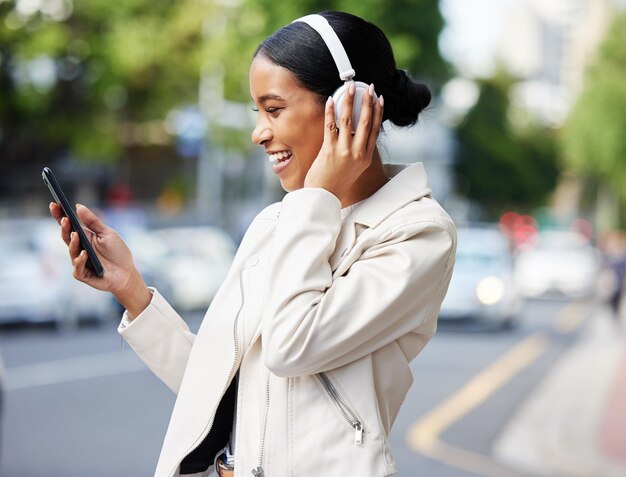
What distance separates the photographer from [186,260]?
23000 millimetres

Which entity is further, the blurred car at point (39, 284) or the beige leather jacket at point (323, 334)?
the blurred car at point (39, 284)

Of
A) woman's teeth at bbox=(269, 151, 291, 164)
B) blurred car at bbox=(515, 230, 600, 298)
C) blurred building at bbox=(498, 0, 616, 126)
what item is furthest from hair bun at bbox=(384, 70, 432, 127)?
blurred building at bbox=(498, 0, 616, 126)

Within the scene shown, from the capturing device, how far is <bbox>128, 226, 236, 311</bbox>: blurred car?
22188 millimetres

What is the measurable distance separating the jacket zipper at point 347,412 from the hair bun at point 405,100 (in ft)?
1.84

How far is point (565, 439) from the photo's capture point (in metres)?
9.80

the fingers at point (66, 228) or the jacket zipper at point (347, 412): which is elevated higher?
the fingers at point (66, 228)

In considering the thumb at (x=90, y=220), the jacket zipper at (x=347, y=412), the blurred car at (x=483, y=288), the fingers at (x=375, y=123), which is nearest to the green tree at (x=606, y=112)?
the blurred car at (x=483, y=288)

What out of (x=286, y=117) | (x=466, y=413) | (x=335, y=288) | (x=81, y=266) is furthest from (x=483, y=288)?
(x=335, y=288)

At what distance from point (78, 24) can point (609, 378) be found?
2248 centimetres

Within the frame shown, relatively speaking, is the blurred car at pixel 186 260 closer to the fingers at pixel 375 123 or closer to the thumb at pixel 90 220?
the thumb at pixel 90 220

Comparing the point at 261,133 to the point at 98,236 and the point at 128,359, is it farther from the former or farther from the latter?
the point at 128,359

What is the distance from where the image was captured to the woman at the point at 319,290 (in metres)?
2.06

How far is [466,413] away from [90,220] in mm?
9294

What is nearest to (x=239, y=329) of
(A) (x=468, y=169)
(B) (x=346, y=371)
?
(B) (x=346, y=371)
